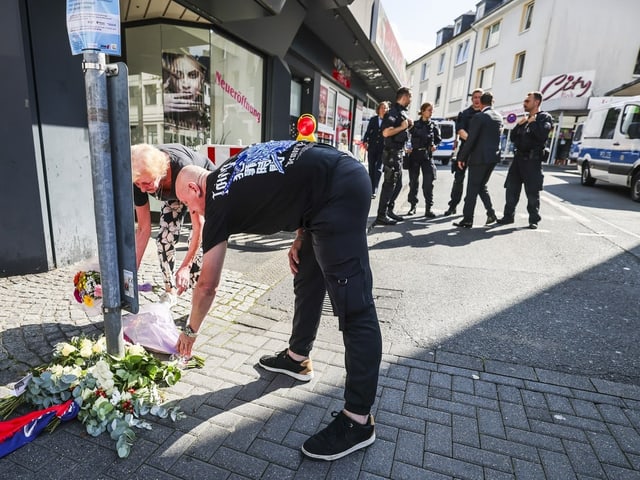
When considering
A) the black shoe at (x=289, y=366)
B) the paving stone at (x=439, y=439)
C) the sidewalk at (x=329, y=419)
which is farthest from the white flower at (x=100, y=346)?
the paving stone at (x=439, y=439)

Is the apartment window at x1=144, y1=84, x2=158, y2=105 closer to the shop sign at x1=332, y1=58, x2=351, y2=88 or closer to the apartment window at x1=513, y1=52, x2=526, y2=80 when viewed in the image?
the shop sign at x1=332, y1=58, x2=351, y2=88

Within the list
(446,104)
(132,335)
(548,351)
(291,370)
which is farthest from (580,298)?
(446,104)

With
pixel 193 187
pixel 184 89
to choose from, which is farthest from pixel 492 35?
pixel 193 187

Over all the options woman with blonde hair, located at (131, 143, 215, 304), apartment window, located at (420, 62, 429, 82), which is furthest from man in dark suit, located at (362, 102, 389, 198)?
apartment window, located at (420, 62, 429, 82)

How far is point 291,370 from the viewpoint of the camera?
98.0 inches

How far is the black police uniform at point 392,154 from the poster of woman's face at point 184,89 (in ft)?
9.97

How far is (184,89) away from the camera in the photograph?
6398 millimetres

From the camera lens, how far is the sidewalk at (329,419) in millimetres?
1812

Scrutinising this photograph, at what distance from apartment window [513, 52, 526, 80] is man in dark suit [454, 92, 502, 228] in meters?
23.9

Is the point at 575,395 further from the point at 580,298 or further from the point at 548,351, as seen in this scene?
the point at 580,298

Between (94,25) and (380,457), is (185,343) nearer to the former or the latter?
(380,457)

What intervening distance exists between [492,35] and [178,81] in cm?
3054

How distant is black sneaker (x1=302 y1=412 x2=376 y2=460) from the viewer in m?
1.86

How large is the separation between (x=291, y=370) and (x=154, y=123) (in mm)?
5390
